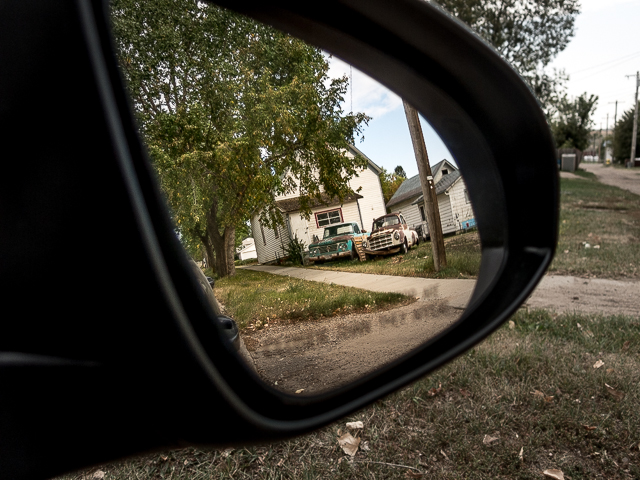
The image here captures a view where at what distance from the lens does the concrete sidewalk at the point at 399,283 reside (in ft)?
2.75

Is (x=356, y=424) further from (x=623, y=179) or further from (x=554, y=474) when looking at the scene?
(x=623, y=179)

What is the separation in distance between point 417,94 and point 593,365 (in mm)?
2909

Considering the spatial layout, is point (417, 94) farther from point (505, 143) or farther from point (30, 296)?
point (30, 296)

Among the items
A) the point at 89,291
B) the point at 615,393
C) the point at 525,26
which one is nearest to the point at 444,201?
the point at 89,291

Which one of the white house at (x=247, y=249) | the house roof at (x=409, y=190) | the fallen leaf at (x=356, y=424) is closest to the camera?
the white house at (x=247, y=249)

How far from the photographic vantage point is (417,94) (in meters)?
0.96

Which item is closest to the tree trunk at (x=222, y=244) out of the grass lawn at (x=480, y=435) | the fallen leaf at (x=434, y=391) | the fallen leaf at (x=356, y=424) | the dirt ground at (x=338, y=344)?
the dirt ground at (x=338, y=344)

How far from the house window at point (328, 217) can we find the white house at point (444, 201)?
106 millimetres

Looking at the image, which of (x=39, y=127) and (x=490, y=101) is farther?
(x=490, y=101)

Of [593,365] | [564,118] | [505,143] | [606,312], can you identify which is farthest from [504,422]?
[564,118]

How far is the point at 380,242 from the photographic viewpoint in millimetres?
913

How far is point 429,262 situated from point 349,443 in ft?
5.23

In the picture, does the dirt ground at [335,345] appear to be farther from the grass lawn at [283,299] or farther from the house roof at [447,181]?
the house roof at [447,181]

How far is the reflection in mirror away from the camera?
2.12 ft
